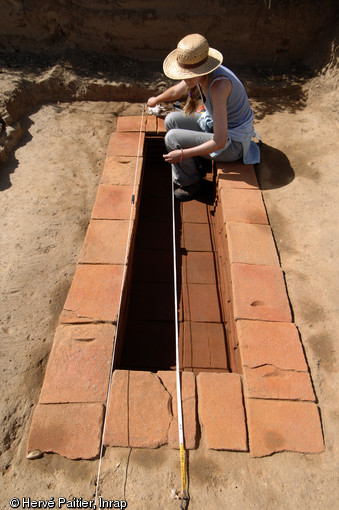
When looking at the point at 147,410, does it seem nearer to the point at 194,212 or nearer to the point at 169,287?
the point at 169,287


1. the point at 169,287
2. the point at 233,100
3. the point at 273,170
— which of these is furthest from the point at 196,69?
the point at 169,287

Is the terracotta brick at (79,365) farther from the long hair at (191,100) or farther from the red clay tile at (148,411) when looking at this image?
the long hair at (191,100)

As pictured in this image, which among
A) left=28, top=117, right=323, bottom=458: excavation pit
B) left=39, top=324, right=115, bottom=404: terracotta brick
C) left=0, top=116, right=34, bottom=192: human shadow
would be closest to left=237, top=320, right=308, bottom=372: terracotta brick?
left=28, top=117, right=323, bottom=458: excavation pit

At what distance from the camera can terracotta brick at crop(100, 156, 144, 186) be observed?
3.44 metres

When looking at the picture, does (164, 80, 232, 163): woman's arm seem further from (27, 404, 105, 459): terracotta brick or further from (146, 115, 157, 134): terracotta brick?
(27, 404, 105, 459): terracotta brick

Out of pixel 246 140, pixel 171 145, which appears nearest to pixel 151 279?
pixel 171 145

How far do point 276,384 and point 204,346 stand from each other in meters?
0.87

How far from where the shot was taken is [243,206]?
322 cm

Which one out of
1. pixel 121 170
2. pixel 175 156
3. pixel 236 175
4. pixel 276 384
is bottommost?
pixel 276 384

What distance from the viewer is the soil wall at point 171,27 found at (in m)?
4.62

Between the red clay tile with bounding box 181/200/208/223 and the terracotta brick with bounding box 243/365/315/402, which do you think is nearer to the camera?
A: the terracotta brick with bounding box 243/365/315/402

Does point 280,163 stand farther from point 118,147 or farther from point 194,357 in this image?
point 194,357

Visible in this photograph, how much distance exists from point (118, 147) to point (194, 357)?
2371 millimetres

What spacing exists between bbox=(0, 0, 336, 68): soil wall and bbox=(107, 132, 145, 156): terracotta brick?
1.77m
